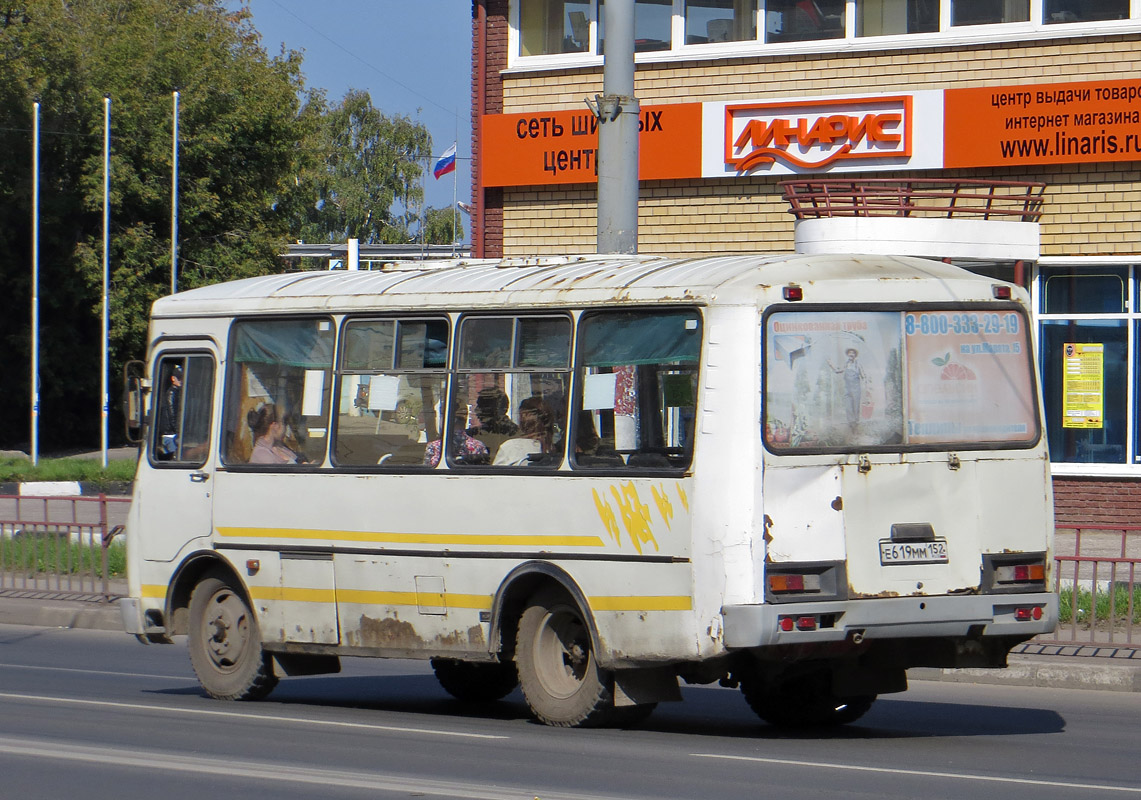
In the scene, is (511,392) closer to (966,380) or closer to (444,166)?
(966,380)

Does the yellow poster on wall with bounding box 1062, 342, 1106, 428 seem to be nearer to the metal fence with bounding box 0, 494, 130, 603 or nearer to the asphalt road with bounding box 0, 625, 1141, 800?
the asphalt road with bounding box 0, 625, 1141, 800

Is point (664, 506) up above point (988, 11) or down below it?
below

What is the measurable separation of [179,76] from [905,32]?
128 feet

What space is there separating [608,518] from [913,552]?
1615 millimetres

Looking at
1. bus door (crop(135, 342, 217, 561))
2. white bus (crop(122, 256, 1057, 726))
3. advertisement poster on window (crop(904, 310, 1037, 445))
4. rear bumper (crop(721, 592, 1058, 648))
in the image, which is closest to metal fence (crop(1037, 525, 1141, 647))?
white bus (crop(122, 256, 1057, 726))

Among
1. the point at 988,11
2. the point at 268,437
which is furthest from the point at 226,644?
the point at 988,11

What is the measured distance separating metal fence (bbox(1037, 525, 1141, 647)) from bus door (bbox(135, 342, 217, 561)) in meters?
6.29

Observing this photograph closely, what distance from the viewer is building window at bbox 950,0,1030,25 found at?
20.0m

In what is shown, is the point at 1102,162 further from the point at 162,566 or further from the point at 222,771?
the point at 222,771

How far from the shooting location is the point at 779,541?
8477 mm

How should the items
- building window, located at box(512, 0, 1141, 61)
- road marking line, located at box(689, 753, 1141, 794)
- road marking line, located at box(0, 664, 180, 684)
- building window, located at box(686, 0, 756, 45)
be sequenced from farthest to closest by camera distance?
building window, located at box(686, 0, 756, 45) → building window, located at box(512, 0, 1141, 61) → road marking line, located at box(0, 664, 180, 684) → road marking line, located at box(689, 753, 1141, 794)

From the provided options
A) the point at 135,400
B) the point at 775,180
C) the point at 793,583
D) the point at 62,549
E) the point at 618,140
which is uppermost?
the point at 775,180

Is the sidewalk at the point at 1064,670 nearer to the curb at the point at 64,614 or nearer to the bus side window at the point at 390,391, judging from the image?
the bus side window at the point at 390,391

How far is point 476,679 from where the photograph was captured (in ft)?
37.2
